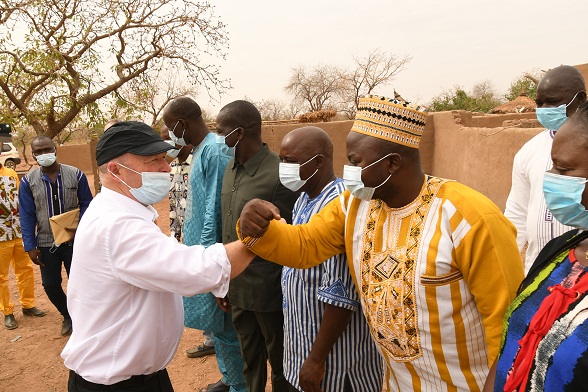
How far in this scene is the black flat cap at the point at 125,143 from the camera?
6.49 ft

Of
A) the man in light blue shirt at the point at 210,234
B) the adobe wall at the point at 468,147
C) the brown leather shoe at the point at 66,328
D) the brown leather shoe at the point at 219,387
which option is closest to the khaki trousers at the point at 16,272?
the brown leather shoe at the point at 66,328

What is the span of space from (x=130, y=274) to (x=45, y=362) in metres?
3.52

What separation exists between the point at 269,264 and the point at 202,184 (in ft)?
3.69

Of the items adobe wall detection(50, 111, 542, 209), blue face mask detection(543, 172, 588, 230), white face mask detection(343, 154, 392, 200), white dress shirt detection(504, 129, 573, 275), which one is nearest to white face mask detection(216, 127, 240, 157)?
white face mask detection(343, 154, 392, 200)

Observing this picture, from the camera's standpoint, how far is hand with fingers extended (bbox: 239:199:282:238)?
5.90 ft

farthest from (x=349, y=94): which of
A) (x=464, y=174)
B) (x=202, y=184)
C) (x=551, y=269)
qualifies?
(x=551, y=269)

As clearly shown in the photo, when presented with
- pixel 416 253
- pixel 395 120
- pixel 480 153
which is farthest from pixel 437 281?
pixel 480 153

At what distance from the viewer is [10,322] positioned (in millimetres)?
5184

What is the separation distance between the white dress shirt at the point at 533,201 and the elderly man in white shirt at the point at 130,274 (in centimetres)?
171

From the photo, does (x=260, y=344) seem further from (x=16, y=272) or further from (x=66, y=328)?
(x=16, y=272)

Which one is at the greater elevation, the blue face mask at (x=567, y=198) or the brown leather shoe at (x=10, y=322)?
the blue face mask at (x=567, y=198)

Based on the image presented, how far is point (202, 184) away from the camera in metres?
3.59

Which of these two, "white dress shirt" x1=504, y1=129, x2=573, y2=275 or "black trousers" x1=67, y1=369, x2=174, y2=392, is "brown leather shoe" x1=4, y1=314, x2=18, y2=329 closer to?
"black trousers" x1=67, y1=369, x2=174, y2=392

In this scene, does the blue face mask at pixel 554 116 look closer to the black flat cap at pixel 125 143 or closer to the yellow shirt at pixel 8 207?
the black flat cap at pixel 125 143
